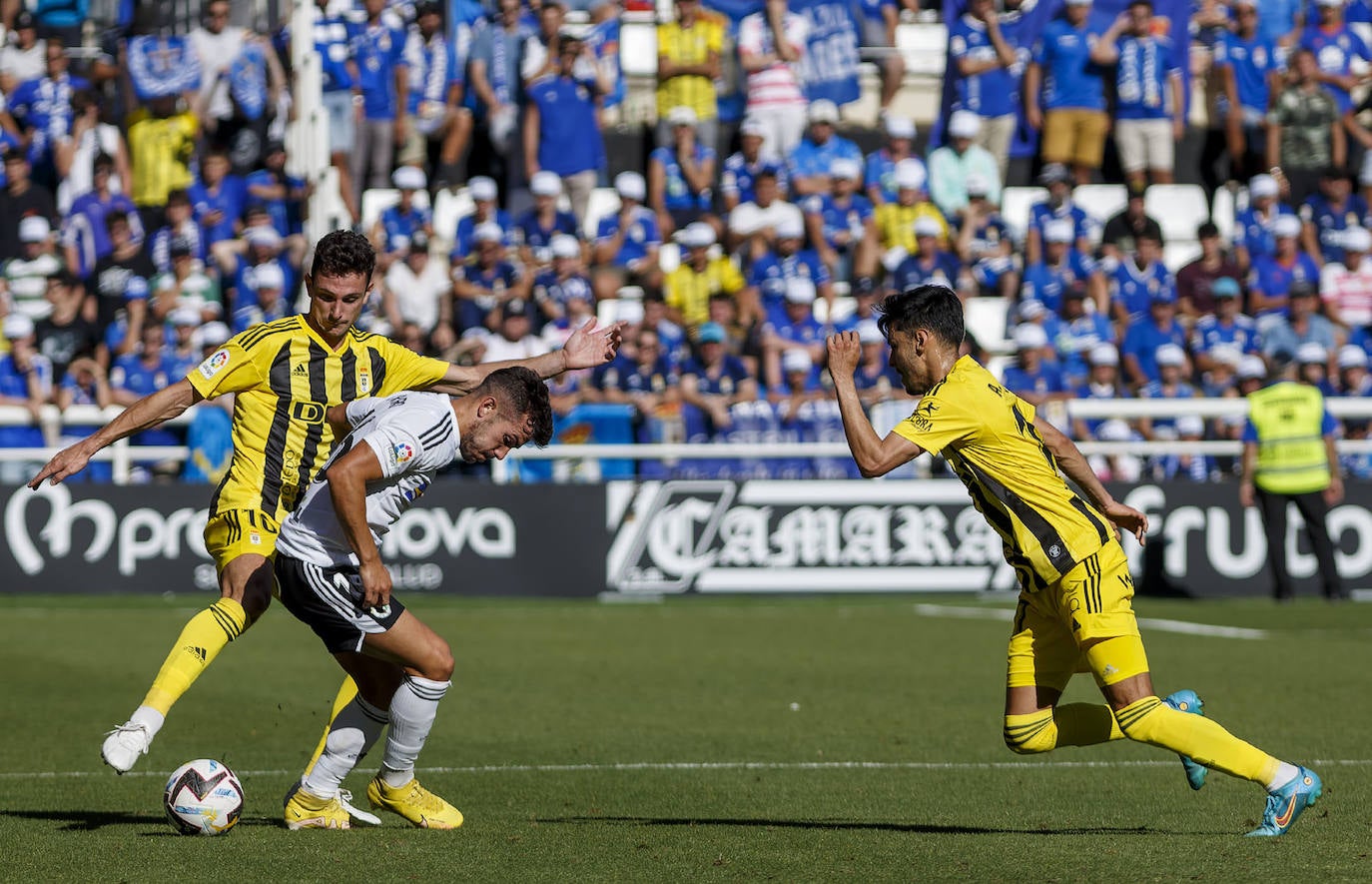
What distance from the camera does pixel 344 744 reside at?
289 inches

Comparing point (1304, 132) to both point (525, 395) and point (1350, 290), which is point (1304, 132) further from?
point (525, 395)

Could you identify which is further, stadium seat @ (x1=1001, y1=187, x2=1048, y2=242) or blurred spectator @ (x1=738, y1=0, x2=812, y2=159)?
stadium seat @ (x1=1001, y1=187, x2=1048, y2=242)

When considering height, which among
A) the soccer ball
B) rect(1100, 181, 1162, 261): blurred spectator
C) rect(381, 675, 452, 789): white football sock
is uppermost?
rect(1100, 181, 1162, 261): blurred spectator

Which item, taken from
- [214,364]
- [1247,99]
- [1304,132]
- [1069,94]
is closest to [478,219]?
[1069,94]

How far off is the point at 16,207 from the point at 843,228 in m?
8.49

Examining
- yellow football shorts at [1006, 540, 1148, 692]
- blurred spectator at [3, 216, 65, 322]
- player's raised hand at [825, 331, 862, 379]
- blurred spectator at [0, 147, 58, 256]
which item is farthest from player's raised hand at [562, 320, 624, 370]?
blurred spectator at [0, 147, 58, 256]

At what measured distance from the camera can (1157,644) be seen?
14.2 metres

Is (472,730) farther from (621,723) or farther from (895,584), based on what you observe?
(895,584)

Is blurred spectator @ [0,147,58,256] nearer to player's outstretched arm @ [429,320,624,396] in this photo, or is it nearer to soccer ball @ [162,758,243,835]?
player's outstretched arm @ [429,320,624,396]

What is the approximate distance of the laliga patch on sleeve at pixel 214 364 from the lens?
7.68 m

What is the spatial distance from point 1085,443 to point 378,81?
8.27 meters

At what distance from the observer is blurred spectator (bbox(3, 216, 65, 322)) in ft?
61.7

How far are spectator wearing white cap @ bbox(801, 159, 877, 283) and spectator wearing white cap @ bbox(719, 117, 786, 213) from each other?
471 millimetres

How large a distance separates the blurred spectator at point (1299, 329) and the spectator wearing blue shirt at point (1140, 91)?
2.43 m
